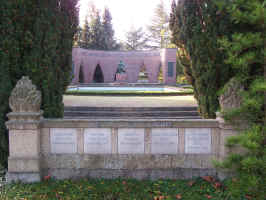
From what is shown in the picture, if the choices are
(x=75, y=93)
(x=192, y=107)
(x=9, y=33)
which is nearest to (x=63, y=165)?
(x=9, y=33)

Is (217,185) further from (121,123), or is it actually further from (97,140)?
(97,140)

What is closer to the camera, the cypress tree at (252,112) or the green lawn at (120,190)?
the cypress tree at (252,112)

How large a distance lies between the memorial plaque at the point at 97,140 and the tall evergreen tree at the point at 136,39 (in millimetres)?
44720

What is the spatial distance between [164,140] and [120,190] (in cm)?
126

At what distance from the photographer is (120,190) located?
401 cm

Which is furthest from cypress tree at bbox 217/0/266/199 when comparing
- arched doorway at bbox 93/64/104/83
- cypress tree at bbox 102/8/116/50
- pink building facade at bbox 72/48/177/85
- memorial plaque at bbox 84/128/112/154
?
cypress tree at bbox 102/8/116/50

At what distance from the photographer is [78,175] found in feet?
14.8

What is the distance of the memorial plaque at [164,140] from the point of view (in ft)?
14.6

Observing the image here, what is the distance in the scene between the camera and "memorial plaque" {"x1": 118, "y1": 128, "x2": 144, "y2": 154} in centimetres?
444

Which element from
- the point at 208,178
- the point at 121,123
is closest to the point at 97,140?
the point at 121,123

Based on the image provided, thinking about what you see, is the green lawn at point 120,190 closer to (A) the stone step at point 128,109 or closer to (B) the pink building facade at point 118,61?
(A) the stone step at point 128,109

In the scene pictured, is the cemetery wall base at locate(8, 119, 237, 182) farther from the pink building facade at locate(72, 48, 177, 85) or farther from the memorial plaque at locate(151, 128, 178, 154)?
the pink building facade at locate(72, 48, 177, 85)

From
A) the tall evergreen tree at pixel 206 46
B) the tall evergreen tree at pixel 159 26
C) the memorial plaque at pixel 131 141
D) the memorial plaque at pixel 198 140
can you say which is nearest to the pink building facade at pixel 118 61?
the tall evergreen tree at pixel 159 26

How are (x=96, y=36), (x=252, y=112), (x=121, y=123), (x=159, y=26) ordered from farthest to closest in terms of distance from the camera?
(x=159, y=26) → (x=96, y=36) → (x=121, y=123) → (x=252, y=112)
